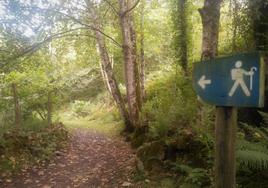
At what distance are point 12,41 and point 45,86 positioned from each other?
4.21 meters

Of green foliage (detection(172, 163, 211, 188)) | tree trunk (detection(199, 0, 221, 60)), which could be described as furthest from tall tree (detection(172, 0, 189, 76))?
green foliage (detection(172, 163, 211, 188))

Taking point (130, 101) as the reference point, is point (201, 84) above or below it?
above

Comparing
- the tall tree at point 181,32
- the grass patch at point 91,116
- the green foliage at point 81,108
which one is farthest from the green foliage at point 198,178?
the green foliage at point 81,108

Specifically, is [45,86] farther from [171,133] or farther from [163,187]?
[163,187]

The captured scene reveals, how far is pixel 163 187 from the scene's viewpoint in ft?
18.5

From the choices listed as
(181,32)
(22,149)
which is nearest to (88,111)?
(181,32)

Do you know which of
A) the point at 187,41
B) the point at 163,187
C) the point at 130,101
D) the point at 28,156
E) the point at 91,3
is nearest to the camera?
the point at 163,187

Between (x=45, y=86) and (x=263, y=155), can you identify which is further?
(x=45, y=86)

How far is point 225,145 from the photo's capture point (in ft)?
8.35

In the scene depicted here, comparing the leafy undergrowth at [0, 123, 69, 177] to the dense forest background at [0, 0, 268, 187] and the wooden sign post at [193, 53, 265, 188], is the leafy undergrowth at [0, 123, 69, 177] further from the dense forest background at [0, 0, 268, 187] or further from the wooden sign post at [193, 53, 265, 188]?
the wooden sign post at [193, 53, 265, 188]

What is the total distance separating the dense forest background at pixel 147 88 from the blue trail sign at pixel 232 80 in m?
1.63

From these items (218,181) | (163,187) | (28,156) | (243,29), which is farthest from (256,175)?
(28,156)

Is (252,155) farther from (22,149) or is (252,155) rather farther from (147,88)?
(147,88)

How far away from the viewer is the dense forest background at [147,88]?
5879 mm
